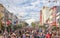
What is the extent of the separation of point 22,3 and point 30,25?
1.73 ft

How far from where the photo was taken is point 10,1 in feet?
15.9

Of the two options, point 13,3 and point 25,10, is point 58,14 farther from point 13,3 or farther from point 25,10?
point 13,3

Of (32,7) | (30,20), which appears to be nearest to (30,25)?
(30,20)

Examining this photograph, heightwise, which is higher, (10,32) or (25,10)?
(25,10)

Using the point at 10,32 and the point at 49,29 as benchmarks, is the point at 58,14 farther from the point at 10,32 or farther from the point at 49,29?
the point at 10,32

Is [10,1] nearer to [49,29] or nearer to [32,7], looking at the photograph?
[32,7]

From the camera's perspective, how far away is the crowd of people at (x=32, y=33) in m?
4.76

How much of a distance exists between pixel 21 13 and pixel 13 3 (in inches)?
11.4

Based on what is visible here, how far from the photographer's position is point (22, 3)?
16.0 feet

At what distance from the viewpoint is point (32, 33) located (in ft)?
15.7

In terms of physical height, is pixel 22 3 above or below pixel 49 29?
above

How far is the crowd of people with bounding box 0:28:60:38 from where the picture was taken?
15.6 feet

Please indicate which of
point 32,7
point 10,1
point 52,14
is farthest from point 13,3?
point 52,14

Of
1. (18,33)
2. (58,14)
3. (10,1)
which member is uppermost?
(10,1)
